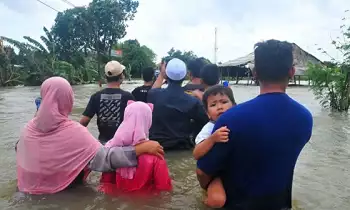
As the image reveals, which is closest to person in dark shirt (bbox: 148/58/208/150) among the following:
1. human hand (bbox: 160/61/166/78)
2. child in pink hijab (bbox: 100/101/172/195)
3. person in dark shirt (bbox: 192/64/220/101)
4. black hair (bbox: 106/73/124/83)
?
human hand (bbox: 160/61/166/78)

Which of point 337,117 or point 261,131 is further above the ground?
point 261,131

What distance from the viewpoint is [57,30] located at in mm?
45812

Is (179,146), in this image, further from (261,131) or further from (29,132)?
(261,131)

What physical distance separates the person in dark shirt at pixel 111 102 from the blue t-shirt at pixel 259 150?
9.35 feet

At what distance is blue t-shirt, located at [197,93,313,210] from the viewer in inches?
92.7

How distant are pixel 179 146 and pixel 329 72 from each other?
9.35 metres

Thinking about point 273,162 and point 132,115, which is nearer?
point 273,162

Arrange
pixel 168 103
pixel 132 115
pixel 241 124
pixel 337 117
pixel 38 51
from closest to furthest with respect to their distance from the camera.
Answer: pixel 241 124 < pixel 132 115 < pixel 168 103 < pixel 337 117 < pixel 38 51

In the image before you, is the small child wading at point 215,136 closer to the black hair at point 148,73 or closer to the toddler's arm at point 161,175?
the toddler's arm at point 161,175

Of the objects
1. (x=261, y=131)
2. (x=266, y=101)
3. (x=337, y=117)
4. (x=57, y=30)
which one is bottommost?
(x=337, y=117)

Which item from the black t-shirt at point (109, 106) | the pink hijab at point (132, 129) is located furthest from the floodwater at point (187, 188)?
the black t-shirt at point (109, 106)

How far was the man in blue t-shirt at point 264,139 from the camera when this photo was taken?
2361mm

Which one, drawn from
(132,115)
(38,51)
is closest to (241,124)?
(132,115)

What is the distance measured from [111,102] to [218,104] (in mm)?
2317
